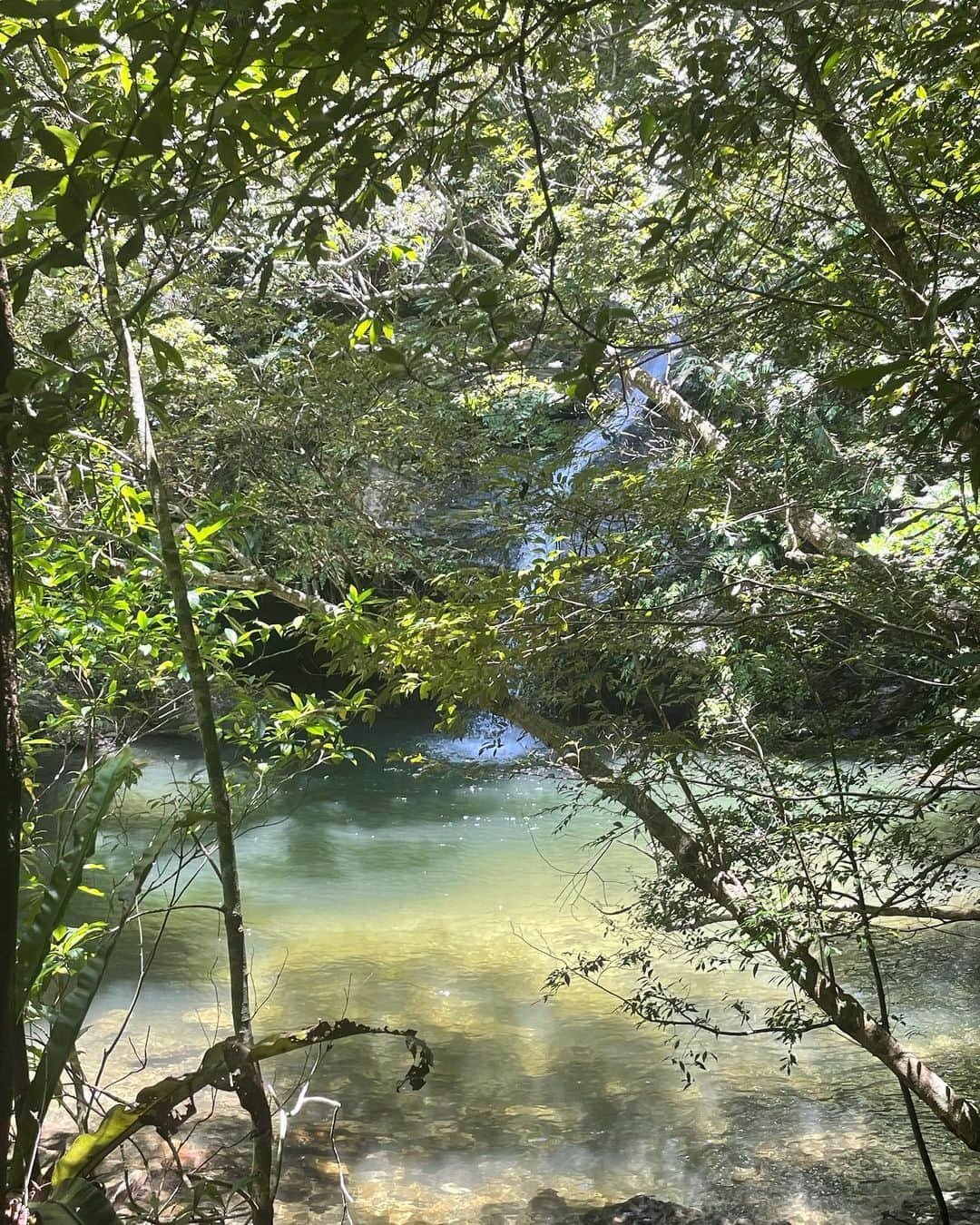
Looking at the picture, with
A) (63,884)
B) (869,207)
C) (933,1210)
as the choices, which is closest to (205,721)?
(63,884)

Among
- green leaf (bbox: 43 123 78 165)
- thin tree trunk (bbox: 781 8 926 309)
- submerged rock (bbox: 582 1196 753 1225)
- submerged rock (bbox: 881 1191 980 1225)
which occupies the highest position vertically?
thin tree trunk (bbox: 781 8 926 309)

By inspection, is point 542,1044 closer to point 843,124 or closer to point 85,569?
point 85,569

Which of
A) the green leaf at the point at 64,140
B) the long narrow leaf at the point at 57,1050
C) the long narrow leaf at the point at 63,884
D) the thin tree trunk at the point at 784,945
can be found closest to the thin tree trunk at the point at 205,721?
the long narrow leaf at the point at 63,884

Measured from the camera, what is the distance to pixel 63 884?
1710 mm

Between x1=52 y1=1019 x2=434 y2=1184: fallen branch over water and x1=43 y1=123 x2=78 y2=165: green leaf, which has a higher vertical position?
x1=43 y1=123 x2=78 y2=165: green leaf

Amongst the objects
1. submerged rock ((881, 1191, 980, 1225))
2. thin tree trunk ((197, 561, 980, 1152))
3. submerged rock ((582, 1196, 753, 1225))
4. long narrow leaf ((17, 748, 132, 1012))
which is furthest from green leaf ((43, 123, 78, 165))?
submerged rock ((881, 1191, 980, 1225))

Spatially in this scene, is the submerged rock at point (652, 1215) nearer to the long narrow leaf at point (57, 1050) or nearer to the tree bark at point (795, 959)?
the tree bark at point (795, 959)

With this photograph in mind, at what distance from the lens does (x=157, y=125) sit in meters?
1.07

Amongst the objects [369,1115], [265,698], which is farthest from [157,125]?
[369,1115]

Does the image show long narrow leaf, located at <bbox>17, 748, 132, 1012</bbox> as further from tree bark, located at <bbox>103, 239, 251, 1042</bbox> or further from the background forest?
tree bark, located at <bbox>103, 239, 251, 1042</bbox>

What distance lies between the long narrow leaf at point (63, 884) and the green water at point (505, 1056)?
31.3 inches

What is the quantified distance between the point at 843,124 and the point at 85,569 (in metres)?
2.42

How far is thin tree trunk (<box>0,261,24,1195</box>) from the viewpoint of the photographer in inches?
41.5

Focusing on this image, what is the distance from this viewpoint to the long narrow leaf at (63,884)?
1.59 m
